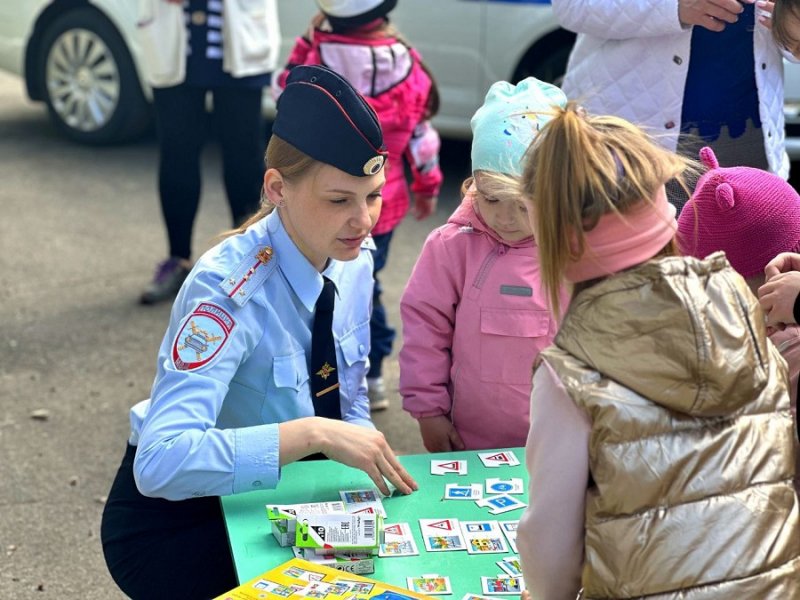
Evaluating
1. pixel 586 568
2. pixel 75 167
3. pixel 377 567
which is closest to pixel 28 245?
pixel 75 167

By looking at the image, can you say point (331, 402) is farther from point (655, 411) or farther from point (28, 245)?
point (28, 245)

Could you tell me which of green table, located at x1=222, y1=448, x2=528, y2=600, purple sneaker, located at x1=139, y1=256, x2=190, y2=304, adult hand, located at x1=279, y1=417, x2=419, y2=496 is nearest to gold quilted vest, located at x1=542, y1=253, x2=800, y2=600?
green table, located at x1=222, y1=448, x2=528, y2=600

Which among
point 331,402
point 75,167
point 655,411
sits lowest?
point 75,167

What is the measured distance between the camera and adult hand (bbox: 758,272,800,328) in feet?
7.29

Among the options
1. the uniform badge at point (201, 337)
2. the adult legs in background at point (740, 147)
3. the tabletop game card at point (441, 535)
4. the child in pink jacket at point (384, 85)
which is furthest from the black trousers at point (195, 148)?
the tabletop game card at point (441, 535)

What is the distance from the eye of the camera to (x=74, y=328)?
4969 mm

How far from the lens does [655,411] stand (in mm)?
1684

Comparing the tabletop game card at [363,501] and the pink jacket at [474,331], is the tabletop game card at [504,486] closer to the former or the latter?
the tabletop game card at [363,501]

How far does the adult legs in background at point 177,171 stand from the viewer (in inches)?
197

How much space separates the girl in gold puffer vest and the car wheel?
5.69 meters

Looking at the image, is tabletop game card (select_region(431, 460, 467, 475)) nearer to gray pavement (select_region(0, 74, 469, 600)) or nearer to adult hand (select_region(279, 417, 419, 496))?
adult hand (select_region(279, 417, 419, 496))

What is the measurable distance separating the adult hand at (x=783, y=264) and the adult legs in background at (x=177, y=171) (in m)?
3.22

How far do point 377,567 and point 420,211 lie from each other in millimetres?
2431

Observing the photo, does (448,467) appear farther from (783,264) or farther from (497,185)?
(783,264)
